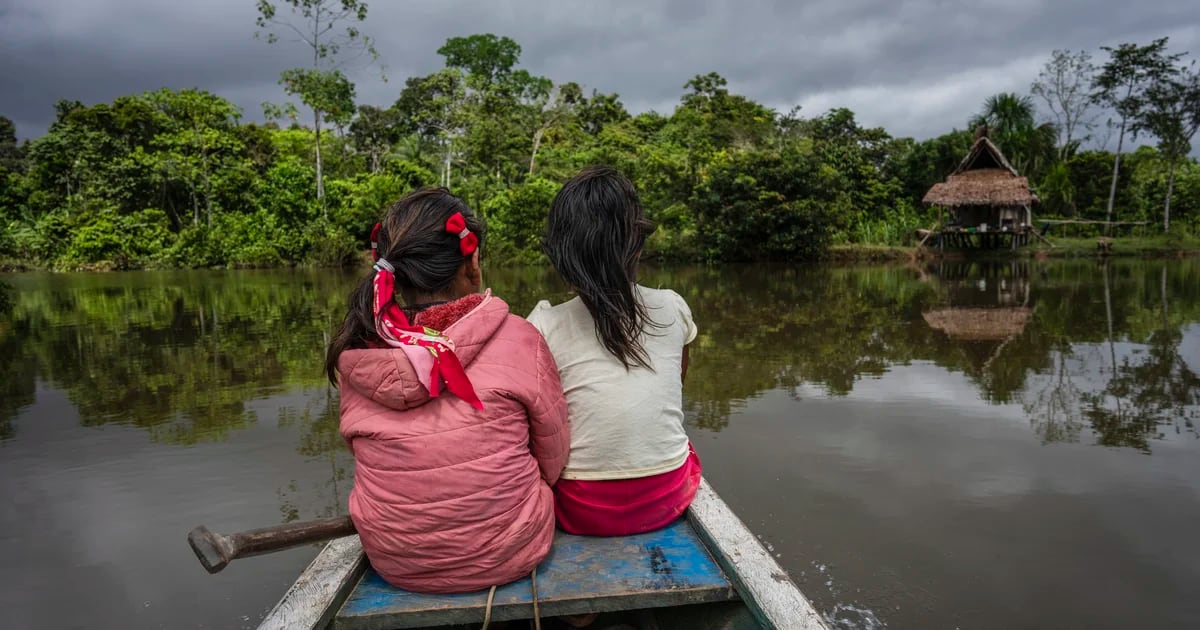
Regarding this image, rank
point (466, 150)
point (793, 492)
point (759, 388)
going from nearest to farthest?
point (793, 492) → point (759, 388) → point (466, 150)

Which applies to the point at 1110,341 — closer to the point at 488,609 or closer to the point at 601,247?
the point at 601,247

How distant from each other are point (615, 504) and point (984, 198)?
85.6ft

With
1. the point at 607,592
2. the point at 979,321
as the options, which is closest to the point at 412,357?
the point at 607,592

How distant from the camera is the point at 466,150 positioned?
2744 cm

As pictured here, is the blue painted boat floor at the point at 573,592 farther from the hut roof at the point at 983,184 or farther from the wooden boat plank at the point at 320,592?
the hut roof at the point at 983,184

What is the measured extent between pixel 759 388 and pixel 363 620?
14.6ft

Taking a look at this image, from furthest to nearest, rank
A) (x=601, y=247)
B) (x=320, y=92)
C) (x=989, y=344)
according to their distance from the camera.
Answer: (x=320, y=92)
(x=989, y=344)
(x=601, y=247)

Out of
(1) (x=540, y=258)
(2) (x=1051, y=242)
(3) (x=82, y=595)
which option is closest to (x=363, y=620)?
(3) (x=82, y=595)

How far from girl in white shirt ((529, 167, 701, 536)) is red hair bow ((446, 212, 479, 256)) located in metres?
0.21

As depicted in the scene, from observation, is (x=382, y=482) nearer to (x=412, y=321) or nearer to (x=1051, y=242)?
(x=412, y=321)

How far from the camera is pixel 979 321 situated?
367 inches

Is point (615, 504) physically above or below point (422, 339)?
below

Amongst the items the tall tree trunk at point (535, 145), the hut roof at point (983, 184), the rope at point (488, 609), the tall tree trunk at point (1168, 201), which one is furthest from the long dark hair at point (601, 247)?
the tall tree trunk at point (1168, 201)

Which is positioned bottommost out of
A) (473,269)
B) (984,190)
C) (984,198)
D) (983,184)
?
(473,269)
